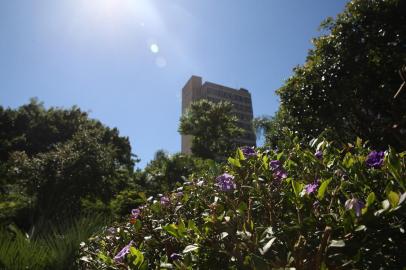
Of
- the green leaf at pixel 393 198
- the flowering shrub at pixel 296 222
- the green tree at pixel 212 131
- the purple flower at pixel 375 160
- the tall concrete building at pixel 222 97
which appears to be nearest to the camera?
the green leaf at pixel 393 198

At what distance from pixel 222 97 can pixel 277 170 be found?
3378 inches

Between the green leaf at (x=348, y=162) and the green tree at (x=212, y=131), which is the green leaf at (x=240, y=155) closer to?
the green leaf at (x=348, y=162)

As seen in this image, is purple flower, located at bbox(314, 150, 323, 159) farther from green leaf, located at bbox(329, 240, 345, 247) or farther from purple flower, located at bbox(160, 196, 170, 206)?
purple flower, located at bbox(160, 196, 170, 206)

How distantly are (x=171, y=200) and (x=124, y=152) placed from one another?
2378 cm

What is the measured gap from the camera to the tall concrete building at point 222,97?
276 ft

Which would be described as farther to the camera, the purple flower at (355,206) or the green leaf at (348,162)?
the green leaf at (348,162)

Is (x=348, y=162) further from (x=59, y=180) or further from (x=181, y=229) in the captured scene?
(x=59, y=180)

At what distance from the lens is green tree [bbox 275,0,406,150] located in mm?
7733

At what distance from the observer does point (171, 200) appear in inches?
112

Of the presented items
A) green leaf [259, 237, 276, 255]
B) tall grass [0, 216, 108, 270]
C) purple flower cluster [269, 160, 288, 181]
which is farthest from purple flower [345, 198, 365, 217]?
tall grass [0, 216, 108, 270]

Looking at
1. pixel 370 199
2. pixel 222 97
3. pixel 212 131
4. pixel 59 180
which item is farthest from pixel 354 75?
pixel 222 97

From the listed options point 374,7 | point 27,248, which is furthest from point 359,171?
point 374,7

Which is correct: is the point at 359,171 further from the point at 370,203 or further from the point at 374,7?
the point at 374,7

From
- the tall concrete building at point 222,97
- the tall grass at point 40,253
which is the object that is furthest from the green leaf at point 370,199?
the tall concrete building at point 222,97
